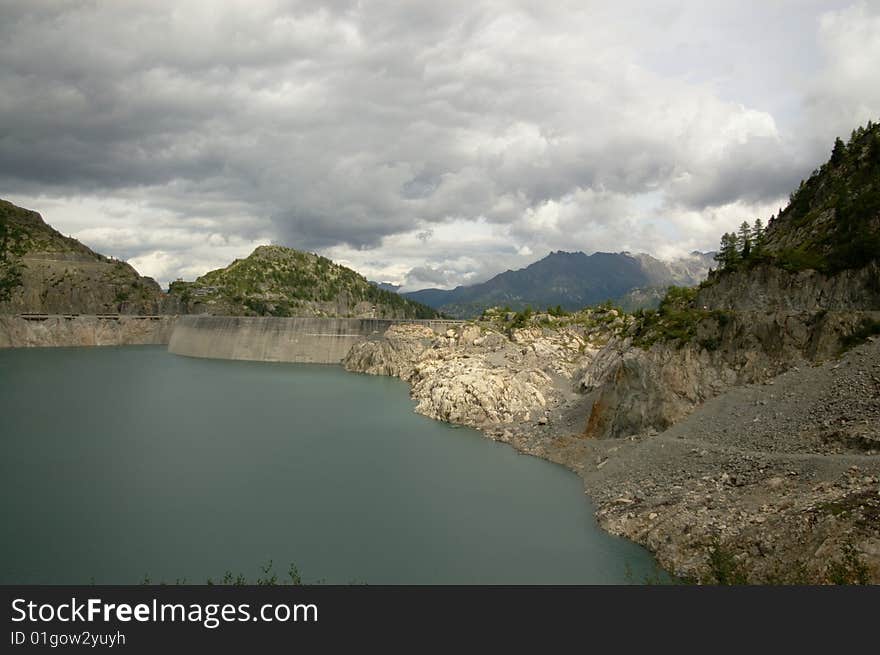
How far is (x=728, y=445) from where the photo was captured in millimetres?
26203

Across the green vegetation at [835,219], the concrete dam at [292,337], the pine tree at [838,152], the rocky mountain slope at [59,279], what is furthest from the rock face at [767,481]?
the rocky mountain slope at [59,279]

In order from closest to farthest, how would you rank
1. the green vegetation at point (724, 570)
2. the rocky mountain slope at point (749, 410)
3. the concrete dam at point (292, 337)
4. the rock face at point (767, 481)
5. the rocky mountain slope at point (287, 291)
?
the green vegetation at point (724, 570), the rock face at point (767, 481), the rocky mountain slope at point (749, 410), the concrete dam at point (292, 337), the rocky mountain slope at point (287, 291)

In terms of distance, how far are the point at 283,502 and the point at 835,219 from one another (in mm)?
35464

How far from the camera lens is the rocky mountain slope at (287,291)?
145 meters

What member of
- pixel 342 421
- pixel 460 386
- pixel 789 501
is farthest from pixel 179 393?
pixel 789 501

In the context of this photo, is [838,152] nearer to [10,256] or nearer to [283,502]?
[283,502]

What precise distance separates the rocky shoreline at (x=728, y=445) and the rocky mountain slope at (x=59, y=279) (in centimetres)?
11209

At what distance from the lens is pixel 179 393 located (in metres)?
63.5

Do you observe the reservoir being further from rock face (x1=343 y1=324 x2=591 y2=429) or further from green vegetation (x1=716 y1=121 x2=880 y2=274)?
green vegetation (x1=716 y1=121 x2=880 y2=274)

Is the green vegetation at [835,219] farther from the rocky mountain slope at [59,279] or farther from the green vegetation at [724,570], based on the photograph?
the rocky mountain slope at [59,279]

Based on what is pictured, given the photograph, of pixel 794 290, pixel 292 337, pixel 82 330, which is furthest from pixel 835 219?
pixel 82 330

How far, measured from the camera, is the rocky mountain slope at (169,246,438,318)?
144750mm

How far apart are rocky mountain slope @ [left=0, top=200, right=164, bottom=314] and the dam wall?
4.46 metres

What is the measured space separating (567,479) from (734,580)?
14.8 meters
